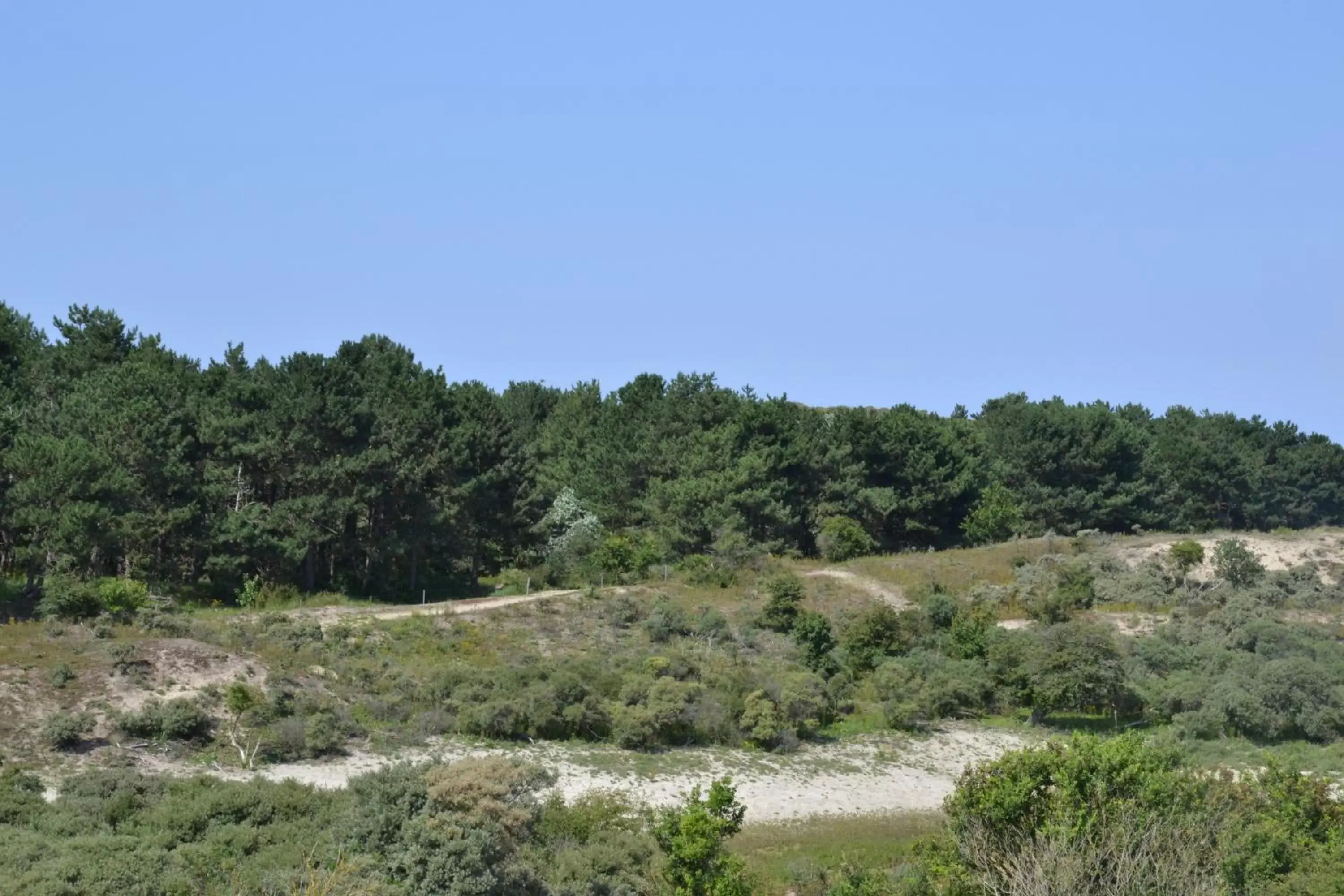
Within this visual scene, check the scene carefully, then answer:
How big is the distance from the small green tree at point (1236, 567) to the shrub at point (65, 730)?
152 feet

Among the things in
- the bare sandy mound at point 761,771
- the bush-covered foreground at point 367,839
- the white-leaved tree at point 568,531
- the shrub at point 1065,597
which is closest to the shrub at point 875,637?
the shrub at point 1065,597

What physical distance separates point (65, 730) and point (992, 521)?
4915 centimetres

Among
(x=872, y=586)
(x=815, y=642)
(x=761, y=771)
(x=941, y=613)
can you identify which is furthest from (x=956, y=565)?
(x=761, y=771)

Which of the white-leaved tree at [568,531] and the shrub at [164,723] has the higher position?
the white-leaved tree at [568,531]

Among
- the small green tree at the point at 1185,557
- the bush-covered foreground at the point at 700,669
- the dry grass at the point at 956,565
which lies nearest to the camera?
the bush-covered foreground at the point at 700,669

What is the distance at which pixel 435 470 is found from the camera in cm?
5284

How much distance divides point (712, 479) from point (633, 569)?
8.39m

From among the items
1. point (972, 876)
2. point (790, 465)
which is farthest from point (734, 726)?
point (790, 465)

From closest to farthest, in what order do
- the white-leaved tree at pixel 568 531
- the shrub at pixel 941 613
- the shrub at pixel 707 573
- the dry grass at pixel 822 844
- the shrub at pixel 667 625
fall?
the dry grass at pixel 822 844
the shrub at pixel 667 625
the shrub at pixel 941 613
the shrub at pixel 707 573
the white-leaved tree at pixel 568 531

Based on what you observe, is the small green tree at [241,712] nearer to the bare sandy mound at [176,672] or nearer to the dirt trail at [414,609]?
the bare sandy mound at [176,672]

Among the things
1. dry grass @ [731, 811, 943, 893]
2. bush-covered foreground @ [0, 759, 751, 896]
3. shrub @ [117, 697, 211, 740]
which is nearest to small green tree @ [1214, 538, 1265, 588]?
dry grass @ [731, 811, 943, 893]

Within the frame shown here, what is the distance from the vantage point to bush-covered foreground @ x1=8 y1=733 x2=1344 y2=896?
1689cm

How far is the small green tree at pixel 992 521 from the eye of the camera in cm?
6625

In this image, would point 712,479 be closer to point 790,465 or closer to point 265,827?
point 790,465
